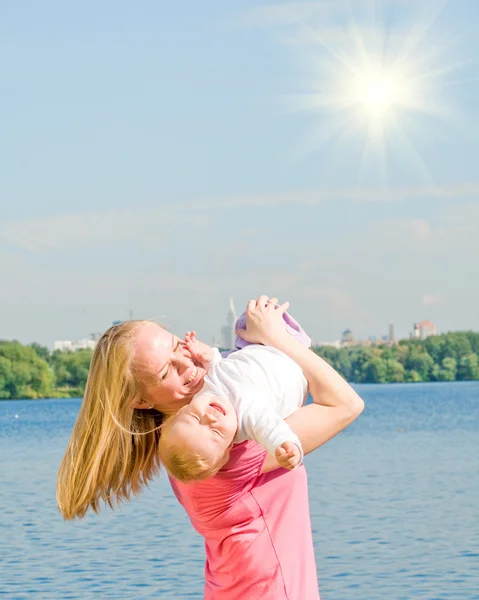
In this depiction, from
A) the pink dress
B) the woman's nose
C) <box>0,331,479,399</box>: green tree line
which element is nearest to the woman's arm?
the pink dress

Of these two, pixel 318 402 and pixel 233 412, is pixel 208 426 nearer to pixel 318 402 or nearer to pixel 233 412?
pixel 233 412

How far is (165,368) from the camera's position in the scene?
308cm

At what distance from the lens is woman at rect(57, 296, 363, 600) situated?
3.07 meters

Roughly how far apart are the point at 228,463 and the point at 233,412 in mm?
163

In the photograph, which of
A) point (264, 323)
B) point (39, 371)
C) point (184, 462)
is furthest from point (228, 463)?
point (39, 371)

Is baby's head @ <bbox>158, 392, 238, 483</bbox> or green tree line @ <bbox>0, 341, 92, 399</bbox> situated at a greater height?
green tree line @ <bbox>0, 341, 92, 399</bbox>

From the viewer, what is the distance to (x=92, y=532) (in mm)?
20844

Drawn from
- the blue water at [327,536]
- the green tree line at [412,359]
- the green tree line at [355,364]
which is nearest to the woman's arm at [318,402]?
the blue water at [327,536]

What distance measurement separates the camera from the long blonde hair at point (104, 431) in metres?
3.07

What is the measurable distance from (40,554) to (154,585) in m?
3.57

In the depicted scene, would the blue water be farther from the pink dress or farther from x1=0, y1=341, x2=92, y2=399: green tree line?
x1=0, y1=341, x2=92, y2=399: green tree line

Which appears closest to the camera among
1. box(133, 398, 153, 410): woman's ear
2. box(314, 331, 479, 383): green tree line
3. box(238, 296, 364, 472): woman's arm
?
box(238, 296, 364, 472): woman's arm

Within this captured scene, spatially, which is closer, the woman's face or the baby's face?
the baby's face

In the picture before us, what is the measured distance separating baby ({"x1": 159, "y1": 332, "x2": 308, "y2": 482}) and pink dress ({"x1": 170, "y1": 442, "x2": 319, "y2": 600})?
0.16 meters
